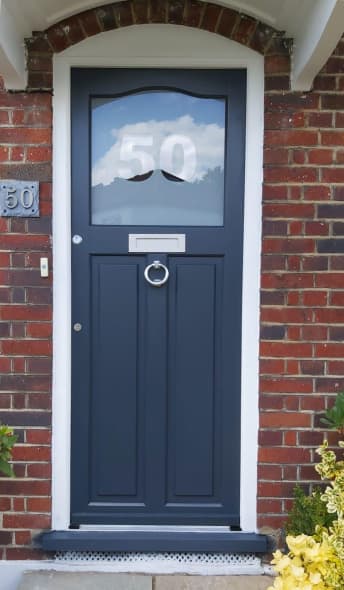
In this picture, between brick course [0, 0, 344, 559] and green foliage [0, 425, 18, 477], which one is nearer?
green foliage [0, 425, 18, 477]

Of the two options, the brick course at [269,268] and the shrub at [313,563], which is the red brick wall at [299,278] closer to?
the brick course at [269,268]

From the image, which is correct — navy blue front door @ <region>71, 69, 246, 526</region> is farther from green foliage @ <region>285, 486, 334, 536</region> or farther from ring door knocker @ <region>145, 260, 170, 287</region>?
green foliage @ <region>285, 486, 334, 536</region>

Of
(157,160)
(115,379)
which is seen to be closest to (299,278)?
(157,160)

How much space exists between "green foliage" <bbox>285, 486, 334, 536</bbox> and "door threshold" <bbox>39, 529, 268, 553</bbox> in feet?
0.72

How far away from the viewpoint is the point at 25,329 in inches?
103

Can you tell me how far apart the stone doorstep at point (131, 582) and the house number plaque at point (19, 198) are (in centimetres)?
168

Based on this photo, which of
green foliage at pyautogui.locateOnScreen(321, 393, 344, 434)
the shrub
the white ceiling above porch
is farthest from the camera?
green foliage at pyautogui.locateOnScreen(321, 393, 344, 434)

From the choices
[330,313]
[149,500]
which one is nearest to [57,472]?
[149,500]

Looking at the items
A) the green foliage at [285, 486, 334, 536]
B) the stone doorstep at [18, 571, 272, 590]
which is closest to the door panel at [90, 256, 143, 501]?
the stone doorstep at [18, 571, 272, 590]

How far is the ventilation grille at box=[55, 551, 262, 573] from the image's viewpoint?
8.61 ft

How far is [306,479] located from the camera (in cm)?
263

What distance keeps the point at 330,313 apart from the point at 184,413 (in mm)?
847

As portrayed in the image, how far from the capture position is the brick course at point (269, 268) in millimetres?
2549

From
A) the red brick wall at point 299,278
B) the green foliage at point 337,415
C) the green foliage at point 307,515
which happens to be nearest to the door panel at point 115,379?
the red brick wall at point 299,278
